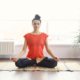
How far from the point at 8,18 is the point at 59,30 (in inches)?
59.0

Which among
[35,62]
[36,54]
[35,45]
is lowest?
[35,62]

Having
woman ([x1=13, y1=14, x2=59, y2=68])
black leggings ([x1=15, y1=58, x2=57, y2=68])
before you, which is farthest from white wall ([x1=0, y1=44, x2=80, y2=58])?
black leggings ([x1=15, y1=58, x2=57, y2=68])

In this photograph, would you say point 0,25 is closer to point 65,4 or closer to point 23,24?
point 23,24

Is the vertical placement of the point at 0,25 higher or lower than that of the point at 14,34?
higher

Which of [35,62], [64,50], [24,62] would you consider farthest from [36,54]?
[64,50]

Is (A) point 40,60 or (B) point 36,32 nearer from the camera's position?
(A) point 40,60

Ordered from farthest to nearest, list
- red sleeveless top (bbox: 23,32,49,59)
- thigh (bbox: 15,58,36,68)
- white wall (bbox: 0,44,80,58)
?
1. white wall (bbox: 0,44,80,58)
2. red sleeveless top (bbox: 23,32,49,59)
3. thigh (bbox: 15,58,36,68)

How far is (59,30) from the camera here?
11.2 ft

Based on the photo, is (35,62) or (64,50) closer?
(35,62)

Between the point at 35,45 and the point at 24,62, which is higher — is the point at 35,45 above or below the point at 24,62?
above

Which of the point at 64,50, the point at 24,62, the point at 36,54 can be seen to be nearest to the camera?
the point at 24,62

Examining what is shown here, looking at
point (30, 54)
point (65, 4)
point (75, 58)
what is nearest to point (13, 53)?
point (30, 54)

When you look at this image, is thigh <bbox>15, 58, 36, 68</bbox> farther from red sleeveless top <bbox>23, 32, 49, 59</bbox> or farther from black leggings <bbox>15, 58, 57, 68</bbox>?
red sleeveless top <bbox>23, 32, 49, 59</bbox>

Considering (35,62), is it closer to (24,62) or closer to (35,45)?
(24,62)
